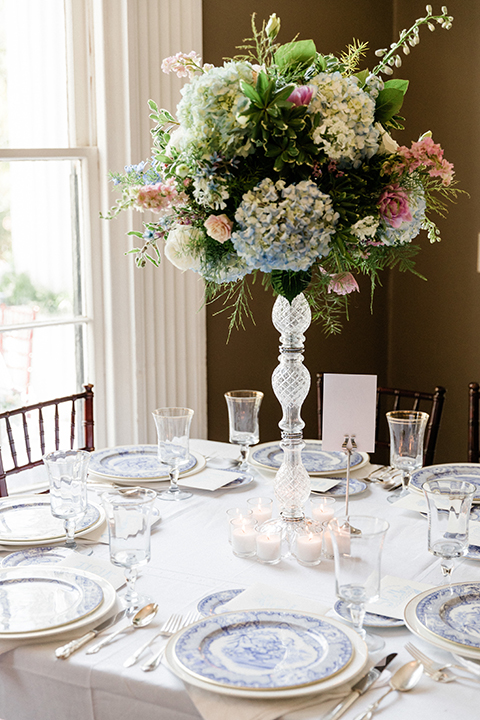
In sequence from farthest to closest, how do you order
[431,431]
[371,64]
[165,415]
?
[371,64]
[431,431]
[165,415]

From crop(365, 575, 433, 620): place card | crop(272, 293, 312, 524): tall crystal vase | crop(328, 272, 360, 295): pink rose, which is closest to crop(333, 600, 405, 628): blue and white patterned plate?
crop(365, 575, 433, 620): place card

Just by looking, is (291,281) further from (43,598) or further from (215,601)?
(43,598)

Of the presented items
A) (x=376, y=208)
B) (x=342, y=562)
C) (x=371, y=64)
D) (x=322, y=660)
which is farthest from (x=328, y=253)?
(x=371, y=64)

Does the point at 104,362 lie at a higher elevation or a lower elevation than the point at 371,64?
lower

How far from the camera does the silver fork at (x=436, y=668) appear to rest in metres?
1.01

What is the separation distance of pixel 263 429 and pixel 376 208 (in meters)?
1.86

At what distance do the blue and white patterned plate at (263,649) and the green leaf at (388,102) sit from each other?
916 millimetres

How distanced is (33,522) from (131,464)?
406mm

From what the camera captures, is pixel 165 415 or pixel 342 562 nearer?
pixel 342 562

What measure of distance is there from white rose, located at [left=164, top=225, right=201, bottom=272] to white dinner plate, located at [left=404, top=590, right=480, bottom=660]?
71 cm

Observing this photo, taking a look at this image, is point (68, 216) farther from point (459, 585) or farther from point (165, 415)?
point (459, 585)

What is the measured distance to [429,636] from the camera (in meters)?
1.09

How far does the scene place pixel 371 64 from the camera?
365 centimetres

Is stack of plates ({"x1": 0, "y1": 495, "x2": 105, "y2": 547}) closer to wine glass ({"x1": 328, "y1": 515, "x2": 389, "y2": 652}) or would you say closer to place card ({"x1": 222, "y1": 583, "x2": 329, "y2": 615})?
place card ({"x1": 222, "y1": 583, "x2": 329, "y2": 615})
